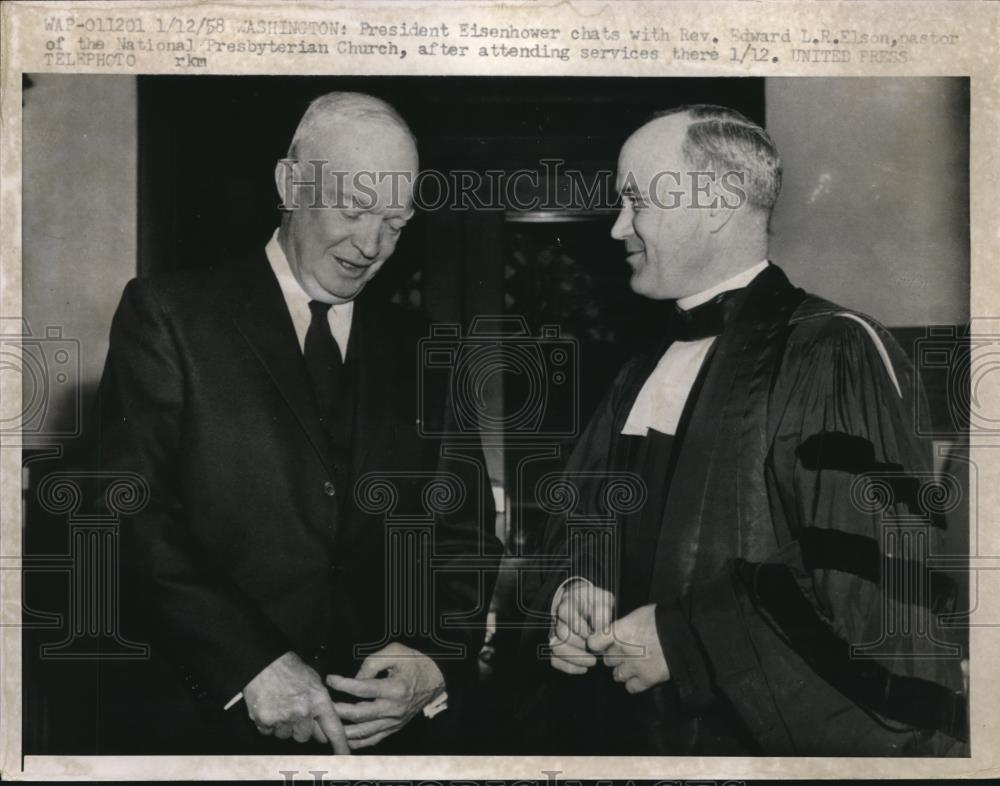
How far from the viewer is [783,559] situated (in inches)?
96.7

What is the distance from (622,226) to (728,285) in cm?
29

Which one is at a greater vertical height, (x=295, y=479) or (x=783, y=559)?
(x=295, y=479)

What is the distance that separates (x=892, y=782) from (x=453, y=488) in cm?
129

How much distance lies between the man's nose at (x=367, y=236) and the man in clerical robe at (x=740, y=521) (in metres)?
0.60

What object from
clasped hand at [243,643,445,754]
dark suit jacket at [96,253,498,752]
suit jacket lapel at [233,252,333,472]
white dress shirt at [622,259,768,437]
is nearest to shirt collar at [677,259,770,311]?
white dress shirt at [622,259,768,437]

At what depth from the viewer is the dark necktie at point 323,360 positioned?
8.32ft

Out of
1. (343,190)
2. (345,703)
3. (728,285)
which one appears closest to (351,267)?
(343,190)

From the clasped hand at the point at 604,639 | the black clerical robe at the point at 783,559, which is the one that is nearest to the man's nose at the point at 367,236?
the black clerical robe at the point at 783,559

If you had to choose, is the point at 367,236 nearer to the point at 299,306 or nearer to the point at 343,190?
the point at 343,190

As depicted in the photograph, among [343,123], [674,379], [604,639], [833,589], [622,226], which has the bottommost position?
[604,639]

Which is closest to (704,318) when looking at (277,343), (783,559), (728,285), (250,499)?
(728,285)

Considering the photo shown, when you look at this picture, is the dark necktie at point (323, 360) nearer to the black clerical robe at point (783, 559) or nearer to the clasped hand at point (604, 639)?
the black clerical robe at point (783, 559)

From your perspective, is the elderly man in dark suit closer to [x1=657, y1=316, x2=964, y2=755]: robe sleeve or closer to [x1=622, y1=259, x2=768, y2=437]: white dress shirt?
[x1=622, y1=259, x2=768, y2=437]: white dress shirt

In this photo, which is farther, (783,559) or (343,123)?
(343,123)
